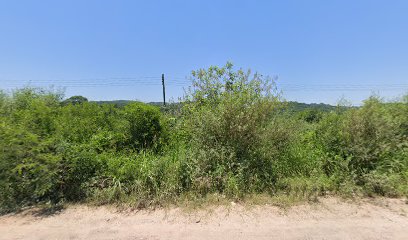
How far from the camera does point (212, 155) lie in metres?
4.85

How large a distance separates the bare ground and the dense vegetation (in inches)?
15.9

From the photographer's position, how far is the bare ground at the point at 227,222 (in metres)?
3.35

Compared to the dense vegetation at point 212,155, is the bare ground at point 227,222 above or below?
below

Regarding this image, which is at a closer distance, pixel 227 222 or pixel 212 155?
pixel 227 222

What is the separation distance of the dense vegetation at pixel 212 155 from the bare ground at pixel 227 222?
0.40 m

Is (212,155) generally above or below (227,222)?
above

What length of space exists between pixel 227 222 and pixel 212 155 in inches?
60.1

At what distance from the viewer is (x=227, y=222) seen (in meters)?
3.65

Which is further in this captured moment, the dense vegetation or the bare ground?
the dense vegetation

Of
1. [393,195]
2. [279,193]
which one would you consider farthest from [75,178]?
[393,195]

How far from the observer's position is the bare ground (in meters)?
3.35

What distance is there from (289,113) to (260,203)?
2719 mm

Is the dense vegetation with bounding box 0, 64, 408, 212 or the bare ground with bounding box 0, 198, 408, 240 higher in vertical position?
the dense vegetation with bounding box 0, 64, 408, 212

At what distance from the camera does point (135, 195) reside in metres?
4.39
